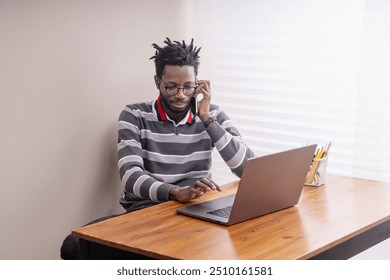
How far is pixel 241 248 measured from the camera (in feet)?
7.42

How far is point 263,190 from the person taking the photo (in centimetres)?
257

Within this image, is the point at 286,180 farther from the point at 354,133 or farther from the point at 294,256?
the point at 354,133

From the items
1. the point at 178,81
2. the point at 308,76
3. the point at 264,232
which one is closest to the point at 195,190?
the point at 264,232

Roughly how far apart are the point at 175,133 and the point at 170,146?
6 cm

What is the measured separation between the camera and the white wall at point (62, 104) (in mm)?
3020

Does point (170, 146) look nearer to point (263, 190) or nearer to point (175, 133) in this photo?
point (175, 133)

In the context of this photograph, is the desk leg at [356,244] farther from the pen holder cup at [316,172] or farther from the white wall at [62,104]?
the white wall at [62,104]

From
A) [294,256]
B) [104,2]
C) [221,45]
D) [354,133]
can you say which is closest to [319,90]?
[354,133]

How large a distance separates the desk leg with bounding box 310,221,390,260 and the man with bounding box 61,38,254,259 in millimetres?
755

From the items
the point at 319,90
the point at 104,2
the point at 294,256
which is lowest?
the point at 294,256

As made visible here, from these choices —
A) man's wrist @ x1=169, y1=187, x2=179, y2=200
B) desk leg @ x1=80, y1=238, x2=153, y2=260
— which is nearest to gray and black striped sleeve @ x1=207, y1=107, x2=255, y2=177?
man's wrist @ x1=169, y1=187, x2=179, y2=200

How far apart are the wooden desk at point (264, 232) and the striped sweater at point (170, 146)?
0.36 m

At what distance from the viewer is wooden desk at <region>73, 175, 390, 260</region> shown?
7.35ft

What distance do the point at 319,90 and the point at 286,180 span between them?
1.16 meters
